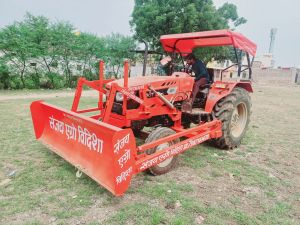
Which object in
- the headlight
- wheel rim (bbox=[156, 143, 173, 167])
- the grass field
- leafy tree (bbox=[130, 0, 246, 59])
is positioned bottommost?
the grass field

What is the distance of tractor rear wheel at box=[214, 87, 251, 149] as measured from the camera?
4914 mm

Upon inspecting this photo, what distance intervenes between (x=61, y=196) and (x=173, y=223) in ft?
4.75

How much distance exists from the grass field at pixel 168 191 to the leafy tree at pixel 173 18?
1481cm

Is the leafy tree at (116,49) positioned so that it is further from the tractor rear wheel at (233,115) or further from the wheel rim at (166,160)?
the wheel rim at (166,160)

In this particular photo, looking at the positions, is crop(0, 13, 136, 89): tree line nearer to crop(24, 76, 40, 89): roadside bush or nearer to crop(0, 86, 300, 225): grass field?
crop(24, 76, 40, 89): roadside bush

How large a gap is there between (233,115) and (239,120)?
0.45 metres

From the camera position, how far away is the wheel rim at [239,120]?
18.2 ft

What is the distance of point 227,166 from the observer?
14.5ft

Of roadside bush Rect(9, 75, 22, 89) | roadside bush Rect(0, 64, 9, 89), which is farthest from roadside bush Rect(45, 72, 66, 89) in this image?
roadside bush Rect(0, 64, 9, 89)

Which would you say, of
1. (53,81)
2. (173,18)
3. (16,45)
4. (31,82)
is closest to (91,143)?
(16,45)

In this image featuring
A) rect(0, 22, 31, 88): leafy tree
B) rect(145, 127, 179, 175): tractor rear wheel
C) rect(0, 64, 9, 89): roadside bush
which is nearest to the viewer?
rect(145, 127, 179, 175): tractor rear wheel

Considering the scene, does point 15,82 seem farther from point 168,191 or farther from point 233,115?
point 168,191

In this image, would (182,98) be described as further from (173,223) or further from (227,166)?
(173,223)

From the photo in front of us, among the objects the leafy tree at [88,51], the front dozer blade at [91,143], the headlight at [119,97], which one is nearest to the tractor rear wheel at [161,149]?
the front dozer blade at [91,143]
